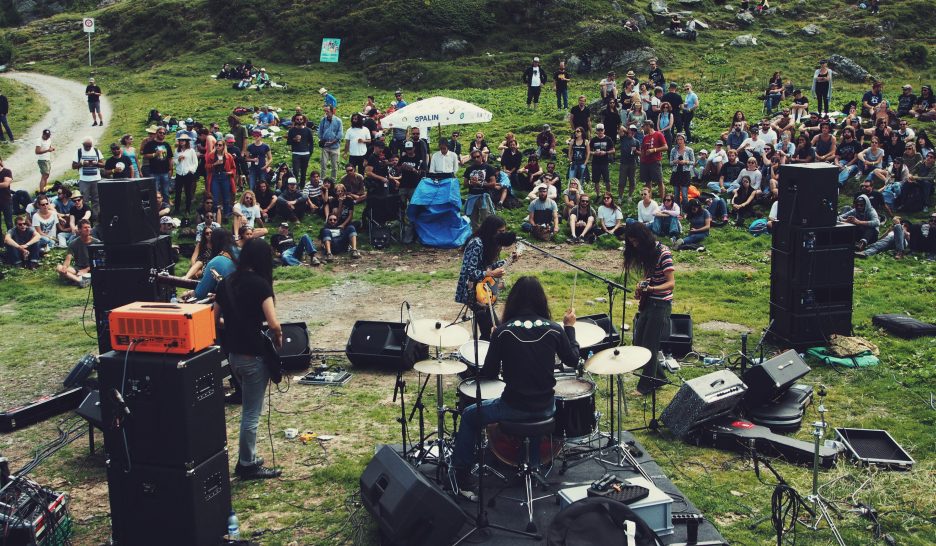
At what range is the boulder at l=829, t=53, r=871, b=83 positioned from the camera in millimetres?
33594

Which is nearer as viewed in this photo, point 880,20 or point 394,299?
point 394,299

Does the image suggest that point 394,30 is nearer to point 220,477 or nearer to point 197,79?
point 197,79

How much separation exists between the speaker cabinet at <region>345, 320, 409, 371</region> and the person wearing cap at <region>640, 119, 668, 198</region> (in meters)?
10.2

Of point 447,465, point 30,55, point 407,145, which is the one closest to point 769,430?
point 447,465

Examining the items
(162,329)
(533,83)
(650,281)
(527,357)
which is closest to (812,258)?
(650,281)

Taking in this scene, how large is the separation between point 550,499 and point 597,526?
201cm

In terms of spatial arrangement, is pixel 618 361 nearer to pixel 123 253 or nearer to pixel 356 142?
pixel 123 253

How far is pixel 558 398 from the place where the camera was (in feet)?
26.9

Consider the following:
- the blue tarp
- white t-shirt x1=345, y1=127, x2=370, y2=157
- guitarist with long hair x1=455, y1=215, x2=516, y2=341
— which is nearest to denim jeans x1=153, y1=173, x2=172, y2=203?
white t-shirt x1=345, y1=127, x2=370, y2=157

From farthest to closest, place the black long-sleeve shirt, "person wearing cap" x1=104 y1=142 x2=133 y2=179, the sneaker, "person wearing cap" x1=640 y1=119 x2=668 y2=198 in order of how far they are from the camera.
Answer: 1. "person wearing cap" x1=104 y1=142 x2=133 y2=179
2. "person wearing cap" x1=640 y1=119 x2=668 y2=198
3. the sneaker
4. the black long-sleeve shirt

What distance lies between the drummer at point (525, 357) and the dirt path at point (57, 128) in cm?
2059

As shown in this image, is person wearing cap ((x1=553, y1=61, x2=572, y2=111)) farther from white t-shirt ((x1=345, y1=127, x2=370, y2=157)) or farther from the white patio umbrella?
the white patio umbrella

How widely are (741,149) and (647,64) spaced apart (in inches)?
587

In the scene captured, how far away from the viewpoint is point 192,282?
10031 mm
